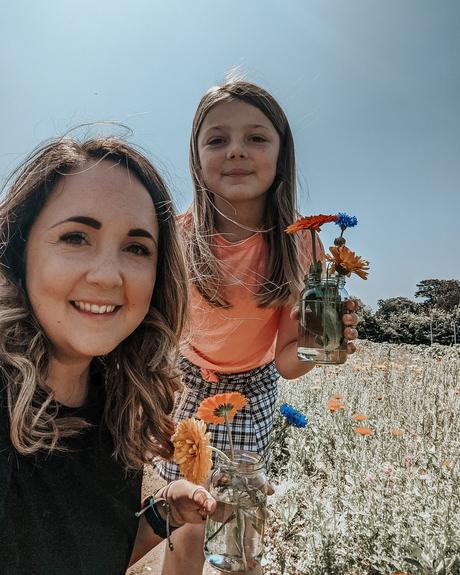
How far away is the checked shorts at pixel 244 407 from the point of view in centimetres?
217

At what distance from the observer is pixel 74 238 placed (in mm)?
1305

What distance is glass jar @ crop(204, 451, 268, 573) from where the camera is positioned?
1042mm

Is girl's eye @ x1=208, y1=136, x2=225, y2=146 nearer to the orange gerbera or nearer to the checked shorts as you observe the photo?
the orange gerbera

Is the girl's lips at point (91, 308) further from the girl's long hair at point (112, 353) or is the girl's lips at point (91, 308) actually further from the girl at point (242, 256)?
the girl at point (242, 256)

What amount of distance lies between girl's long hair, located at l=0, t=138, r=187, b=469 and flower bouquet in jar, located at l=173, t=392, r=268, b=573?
1.31ft

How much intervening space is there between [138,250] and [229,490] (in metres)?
0.74

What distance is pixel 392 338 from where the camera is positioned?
1504cm

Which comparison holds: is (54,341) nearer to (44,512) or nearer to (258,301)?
(44,512)

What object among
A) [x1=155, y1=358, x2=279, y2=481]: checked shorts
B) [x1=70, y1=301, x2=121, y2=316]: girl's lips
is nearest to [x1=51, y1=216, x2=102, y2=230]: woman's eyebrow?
[x1=70, y1=301, x2=121, y2=316]: girl's lips

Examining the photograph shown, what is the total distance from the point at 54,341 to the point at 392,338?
14879 millimetres

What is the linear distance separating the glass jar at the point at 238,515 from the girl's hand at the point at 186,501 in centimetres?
8

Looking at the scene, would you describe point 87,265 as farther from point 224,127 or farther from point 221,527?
point 224,127

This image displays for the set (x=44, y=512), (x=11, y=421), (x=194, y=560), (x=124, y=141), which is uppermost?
(x=124, y=141)

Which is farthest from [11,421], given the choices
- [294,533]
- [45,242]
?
[294,533]
